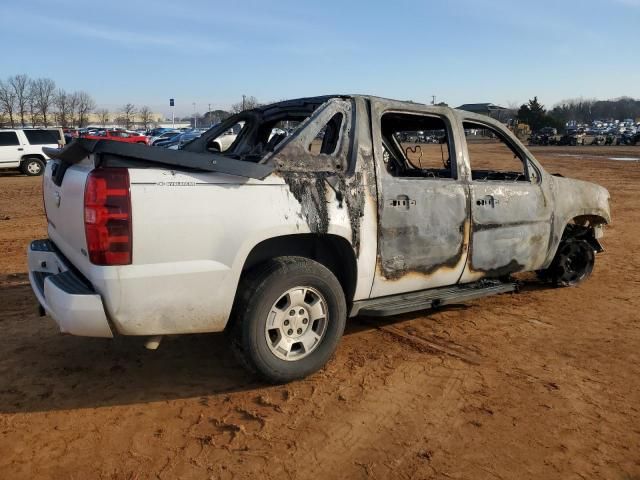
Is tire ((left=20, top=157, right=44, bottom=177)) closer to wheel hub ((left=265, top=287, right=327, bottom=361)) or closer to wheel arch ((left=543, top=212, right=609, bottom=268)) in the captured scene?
wheel arch ((left=543, top=212, right=609, bottom=268))

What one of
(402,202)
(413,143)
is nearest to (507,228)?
(402,202)

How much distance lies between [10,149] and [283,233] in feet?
66.1

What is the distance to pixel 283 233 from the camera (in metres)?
3.52

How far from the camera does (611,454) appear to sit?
2949 millimetres

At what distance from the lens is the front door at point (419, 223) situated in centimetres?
405

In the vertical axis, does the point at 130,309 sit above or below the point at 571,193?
below

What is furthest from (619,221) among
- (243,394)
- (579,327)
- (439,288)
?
(243,394)

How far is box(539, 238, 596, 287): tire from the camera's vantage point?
6.03 m

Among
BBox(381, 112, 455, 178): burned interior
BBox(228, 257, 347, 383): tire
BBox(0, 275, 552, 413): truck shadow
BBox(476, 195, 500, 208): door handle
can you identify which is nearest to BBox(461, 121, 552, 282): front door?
BBox(476, 195, 500, 208): door handle

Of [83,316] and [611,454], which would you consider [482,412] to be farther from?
[83,316]

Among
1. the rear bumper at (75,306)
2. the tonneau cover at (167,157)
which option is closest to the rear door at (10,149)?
the tonneau cover at (167,157)

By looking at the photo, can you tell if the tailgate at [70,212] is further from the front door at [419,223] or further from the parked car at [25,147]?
the parked car at [25,147]

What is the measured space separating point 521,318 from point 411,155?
219 centimetres

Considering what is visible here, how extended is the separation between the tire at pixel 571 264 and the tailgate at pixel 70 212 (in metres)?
4.84
